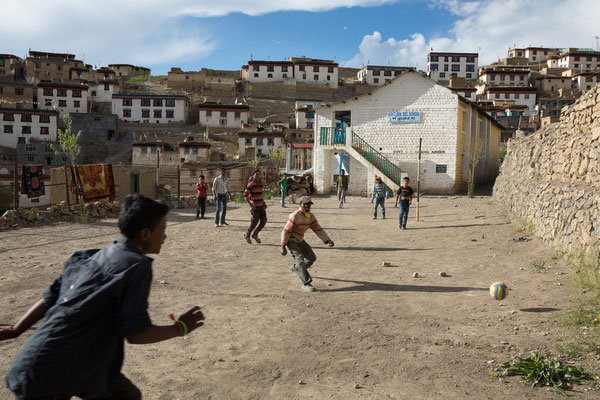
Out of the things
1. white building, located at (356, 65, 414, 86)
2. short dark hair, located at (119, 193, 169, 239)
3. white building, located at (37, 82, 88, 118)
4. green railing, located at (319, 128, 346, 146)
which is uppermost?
white building, located at (356, 65, 414, 86)

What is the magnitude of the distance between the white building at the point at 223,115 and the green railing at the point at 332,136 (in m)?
45.9

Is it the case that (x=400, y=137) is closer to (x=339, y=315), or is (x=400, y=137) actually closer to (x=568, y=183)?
(x=568, y=183)

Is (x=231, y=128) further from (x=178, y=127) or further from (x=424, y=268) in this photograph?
(x=424, y=268)

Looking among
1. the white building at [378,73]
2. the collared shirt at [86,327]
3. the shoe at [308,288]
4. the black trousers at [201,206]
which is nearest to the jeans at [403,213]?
the black trousers at [201,206]

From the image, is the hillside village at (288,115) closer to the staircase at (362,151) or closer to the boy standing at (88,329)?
the staircase at (362,151)

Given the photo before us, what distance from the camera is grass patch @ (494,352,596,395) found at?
4.38 metres

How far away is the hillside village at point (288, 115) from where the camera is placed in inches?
1120

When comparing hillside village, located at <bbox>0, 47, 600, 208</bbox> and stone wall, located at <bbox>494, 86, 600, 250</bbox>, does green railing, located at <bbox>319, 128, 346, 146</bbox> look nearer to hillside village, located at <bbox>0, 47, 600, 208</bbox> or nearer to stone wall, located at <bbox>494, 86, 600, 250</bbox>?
hillside village, located at <bbox>0, 47, 600, 208</bbox>

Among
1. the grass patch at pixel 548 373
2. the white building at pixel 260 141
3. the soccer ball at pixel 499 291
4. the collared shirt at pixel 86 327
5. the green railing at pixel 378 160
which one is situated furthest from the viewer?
the white building at pixel 260 141

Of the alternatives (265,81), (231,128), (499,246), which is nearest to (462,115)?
(499,246)

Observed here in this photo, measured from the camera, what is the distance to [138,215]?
2553 mm

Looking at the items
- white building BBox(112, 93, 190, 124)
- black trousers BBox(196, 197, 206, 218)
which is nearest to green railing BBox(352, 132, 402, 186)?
→ black trousers BBox(196, 197, 206, 218)

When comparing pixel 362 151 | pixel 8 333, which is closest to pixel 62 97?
pixel 362 151

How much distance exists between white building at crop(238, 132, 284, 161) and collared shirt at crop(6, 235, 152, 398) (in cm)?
6049
